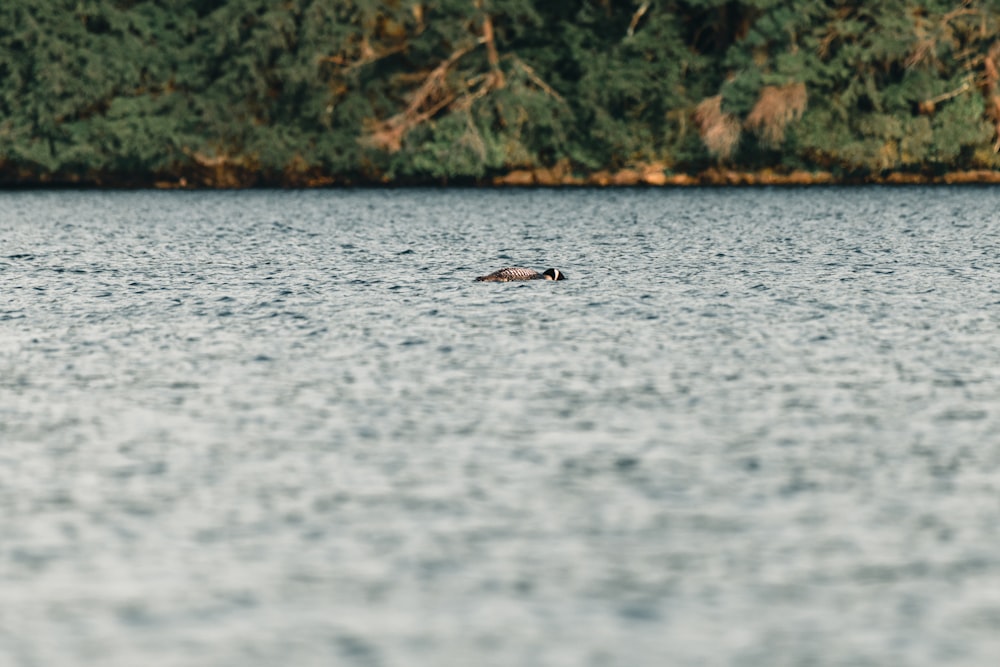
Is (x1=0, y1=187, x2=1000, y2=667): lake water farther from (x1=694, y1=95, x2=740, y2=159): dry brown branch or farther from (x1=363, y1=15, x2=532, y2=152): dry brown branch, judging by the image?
(x1=363, y1=15, x2=532, y2=152): dry brown branch

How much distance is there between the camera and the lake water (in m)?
11.4

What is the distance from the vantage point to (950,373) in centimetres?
2292

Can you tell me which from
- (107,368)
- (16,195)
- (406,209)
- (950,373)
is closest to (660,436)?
(950,373)

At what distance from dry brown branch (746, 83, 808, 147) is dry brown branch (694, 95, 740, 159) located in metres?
0.81

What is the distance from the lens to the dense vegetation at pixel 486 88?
266 ft

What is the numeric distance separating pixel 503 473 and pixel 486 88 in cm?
6906

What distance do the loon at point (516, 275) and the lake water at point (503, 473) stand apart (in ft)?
2.75

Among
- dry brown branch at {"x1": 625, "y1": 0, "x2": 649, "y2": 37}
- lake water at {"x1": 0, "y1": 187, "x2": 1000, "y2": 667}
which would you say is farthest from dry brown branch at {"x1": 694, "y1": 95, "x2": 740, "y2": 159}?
lake water at {"x1": 0, "y1": 187, "x2": 1000, "y2": 667}

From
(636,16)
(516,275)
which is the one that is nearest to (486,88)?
(636,16)

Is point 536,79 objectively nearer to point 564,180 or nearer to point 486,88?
point 486,88

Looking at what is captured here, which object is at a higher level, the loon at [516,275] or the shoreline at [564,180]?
the loon at [516,275]

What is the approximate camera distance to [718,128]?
3150 inches

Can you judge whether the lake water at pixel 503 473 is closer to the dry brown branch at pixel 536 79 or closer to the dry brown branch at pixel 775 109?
the dry brown branch at pixel 775 109

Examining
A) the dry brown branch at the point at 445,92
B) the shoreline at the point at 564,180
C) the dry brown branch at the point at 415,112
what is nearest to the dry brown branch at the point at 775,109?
the shoreline at the point at 564,180
